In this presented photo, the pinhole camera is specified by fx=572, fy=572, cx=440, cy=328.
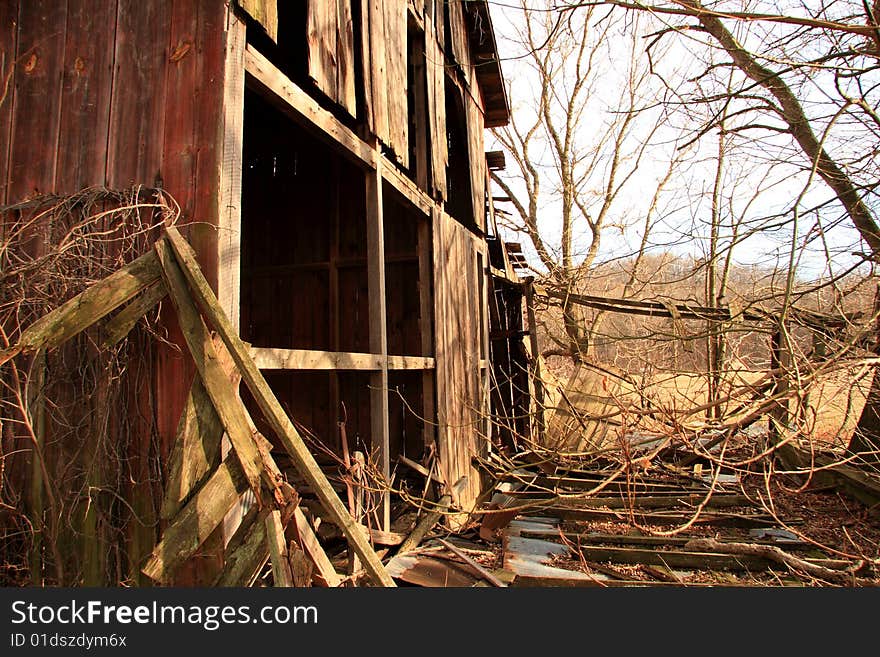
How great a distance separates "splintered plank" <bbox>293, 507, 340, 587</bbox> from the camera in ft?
8.55

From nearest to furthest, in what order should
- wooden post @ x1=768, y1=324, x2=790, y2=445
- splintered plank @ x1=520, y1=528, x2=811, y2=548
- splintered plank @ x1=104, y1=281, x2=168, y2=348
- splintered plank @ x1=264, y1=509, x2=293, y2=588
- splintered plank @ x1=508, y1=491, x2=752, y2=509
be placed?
splintered plank @ x1=264, y1=509, x2=293, y2=588 → splintered plank @ x1=104, y1=281, x2=168, y2=348 → wooden post @ x1=768, y1=324, x2=790, y2=445 → splintered plank @ x1=520, y1=528, x2=811, y2=548 → splintered plank @ x1=508, y1=491, x2=752, y2=509

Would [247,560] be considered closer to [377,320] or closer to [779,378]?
[377,320]

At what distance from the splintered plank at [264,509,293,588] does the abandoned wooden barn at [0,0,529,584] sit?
0.85m

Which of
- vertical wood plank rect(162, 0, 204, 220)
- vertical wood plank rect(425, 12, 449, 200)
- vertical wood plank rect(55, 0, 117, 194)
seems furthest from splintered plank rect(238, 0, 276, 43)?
vertical wood plank rect(425, 12, 449, 200)

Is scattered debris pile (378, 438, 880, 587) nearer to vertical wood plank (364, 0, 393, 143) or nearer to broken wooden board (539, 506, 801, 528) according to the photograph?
broken wooden board (539, 506, 801, 528)

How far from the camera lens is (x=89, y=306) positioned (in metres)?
2.65

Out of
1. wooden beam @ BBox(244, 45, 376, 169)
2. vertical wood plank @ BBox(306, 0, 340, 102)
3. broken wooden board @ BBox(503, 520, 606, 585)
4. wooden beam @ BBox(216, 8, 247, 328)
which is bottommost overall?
broken wooden board @ BBox(503, 520, 606, 585)

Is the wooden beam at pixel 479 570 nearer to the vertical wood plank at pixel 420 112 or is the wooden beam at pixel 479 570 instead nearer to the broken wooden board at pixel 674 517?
the broken wooden board at pixel 674 517

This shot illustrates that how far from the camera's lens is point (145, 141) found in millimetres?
3215

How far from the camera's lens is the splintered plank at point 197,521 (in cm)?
249

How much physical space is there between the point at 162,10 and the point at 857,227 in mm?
6762

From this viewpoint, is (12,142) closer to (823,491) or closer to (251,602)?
(251,602)

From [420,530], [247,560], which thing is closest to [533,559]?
[420,530]

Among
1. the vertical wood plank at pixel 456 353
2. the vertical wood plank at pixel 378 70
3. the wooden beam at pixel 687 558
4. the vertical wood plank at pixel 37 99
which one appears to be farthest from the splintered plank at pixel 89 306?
the wooden beam at pixel 687 558
